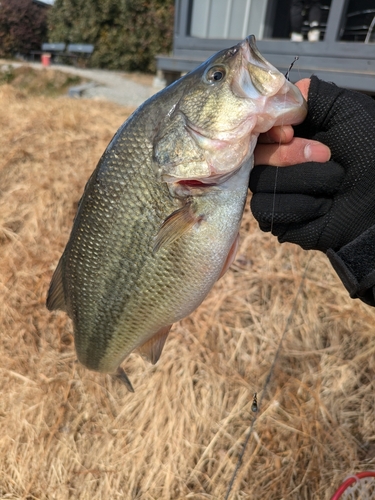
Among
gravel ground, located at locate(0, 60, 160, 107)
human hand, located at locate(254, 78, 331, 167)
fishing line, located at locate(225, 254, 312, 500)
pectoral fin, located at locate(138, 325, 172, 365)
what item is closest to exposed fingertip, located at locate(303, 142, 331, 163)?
human hand, located at locate(254, 78, 331, 167)

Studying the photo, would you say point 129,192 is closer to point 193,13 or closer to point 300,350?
point 300,350

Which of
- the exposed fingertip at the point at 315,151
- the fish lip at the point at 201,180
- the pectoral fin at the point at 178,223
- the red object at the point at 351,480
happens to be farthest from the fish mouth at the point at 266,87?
the red object at the point at 351,480

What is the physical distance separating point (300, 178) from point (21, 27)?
26.2 metres

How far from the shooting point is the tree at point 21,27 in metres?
22.6

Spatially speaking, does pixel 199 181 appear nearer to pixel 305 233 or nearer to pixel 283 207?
pixel 283 207

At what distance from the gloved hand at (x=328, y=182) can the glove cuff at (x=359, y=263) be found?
0.28 ft

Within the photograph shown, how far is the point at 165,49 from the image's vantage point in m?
18.0

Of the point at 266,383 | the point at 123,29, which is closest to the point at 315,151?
the point at 266,383

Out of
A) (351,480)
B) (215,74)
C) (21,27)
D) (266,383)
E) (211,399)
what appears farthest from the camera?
(21,27)

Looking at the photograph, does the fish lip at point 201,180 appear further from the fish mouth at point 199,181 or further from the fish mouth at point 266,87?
the fish mouth at point 266,87

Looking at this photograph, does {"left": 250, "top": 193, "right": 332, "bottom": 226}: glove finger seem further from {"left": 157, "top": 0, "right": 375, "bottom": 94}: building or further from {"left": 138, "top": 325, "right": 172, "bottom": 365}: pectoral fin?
{"left": 157, "top": 0, "right": 375, "bottom": 94}: building

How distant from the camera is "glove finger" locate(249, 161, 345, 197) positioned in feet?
5.04

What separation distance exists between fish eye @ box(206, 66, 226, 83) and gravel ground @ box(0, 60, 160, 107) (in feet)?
27.6

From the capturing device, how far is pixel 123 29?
18.6 m
